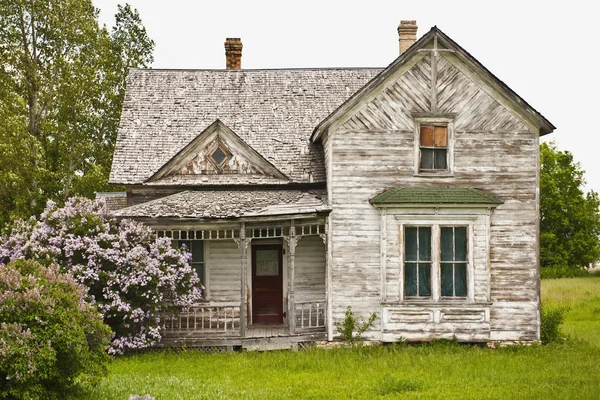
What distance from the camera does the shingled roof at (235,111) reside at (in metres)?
21.6

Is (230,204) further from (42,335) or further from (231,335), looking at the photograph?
(42,335)

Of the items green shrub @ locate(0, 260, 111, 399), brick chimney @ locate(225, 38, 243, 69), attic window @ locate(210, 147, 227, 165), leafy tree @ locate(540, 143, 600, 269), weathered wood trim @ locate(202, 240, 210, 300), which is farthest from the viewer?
leafy tree @ locate(540, 143, 600, 269)

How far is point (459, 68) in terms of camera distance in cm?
1892

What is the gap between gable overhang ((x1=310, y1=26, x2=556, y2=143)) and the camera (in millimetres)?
18547

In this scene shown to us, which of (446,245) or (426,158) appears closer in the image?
(446,245)

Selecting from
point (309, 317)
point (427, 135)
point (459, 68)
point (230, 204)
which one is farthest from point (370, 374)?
point (459, 68)

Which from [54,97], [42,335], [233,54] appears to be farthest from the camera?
[54,97]

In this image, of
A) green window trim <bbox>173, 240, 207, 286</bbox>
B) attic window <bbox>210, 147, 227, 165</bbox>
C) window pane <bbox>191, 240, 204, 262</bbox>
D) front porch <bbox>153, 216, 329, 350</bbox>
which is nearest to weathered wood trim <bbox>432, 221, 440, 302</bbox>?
front porch <bbox>153, 216, 329, 350</bbox>

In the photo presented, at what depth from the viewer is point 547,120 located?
1875 centimetres

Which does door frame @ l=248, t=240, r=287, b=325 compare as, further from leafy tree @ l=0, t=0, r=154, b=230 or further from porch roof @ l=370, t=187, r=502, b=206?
leafy tree @ l=0, t=0, r=154, b=230

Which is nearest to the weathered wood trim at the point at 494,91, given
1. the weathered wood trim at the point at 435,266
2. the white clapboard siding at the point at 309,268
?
the weathered wood trim at the point at 435,266

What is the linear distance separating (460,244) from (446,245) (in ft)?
1.15

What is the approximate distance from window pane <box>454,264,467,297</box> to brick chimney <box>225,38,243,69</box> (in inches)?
478

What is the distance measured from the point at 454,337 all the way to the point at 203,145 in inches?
347
